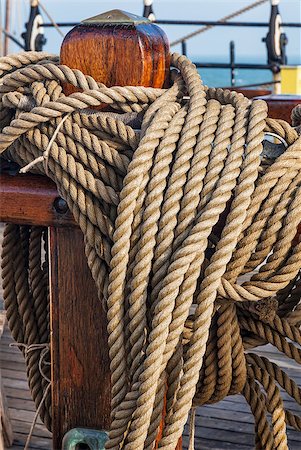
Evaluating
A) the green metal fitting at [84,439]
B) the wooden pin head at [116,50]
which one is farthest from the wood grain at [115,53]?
the green metal fitting at [84,439]

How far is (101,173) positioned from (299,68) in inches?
185

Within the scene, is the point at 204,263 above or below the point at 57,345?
above

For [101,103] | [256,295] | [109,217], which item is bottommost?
[256,295]

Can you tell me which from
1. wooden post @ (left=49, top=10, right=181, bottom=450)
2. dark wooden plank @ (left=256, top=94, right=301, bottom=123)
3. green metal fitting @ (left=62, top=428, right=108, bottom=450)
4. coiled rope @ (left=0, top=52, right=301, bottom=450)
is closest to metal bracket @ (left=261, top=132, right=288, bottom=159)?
coiled rope @ (left=0, top=52, right=301, bottom=450)

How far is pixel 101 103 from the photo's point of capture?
1.12 meters

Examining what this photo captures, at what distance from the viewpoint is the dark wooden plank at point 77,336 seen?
3.80 feet

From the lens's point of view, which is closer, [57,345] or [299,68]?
[57,345]

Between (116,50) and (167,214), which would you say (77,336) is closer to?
(167,214)

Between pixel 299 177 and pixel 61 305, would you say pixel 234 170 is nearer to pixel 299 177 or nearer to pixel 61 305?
pixel 299 177

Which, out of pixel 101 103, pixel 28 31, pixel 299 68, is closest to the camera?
pixel 101 103

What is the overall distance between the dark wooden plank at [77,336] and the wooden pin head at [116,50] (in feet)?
0.80

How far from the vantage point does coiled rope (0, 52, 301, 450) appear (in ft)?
3.36

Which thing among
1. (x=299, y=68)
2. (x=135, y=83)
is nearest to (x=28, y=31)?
(x=299, y=68)

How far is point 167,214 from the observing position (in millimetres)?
1033
